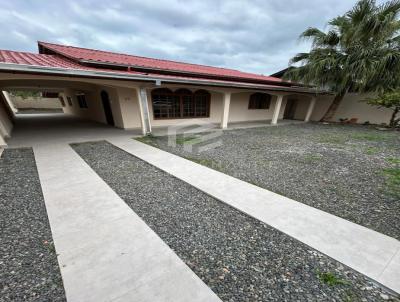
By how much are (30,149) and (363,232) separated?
8.61m

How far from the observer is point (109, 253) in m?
1.97

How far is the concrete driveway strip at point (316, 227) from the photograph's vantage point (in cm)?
188

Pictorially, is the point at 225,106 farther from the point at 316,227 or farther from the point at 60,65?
the point at 316,227

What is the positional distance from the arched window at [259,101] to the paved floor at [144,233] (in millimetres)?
11063

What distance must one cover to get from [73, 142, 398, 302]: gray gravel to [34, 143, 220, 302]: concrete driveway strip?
0.56ft

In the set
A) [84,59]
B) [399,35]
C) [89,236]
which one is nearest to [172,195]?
[89,236]

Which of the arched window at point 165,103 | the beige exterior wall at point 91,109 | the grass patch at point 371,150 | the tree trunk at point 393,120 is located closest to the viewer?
the grass patch at point 371,150

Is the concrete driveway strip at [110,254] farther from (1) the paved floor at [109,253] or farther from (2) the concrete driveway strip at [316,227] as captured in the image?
(2) the concrete driveway strip at [316,227]

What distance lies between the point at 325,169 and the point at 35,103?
3293 cm

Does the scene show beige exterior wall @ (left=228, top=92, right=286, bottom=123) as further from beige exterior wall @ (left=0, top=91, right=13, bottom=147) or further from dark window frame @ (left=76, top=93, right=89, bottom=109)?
beige exterior wall @ (left=0, top=91, right=13, bottom=147)

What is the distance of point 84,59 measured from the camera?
7.20m

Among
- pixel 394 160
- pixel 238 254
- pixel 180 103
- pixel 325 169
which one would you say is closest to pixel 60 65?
pixel 180 103

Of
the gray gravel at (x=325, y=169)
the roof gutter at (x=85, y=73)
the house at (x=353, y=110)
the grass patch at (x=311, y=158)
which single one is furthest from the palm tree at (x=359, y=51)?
the grass patch at (x=311, y=158)

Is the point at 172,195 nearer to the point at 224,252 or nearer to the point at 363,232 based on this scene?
the point at 224,252
